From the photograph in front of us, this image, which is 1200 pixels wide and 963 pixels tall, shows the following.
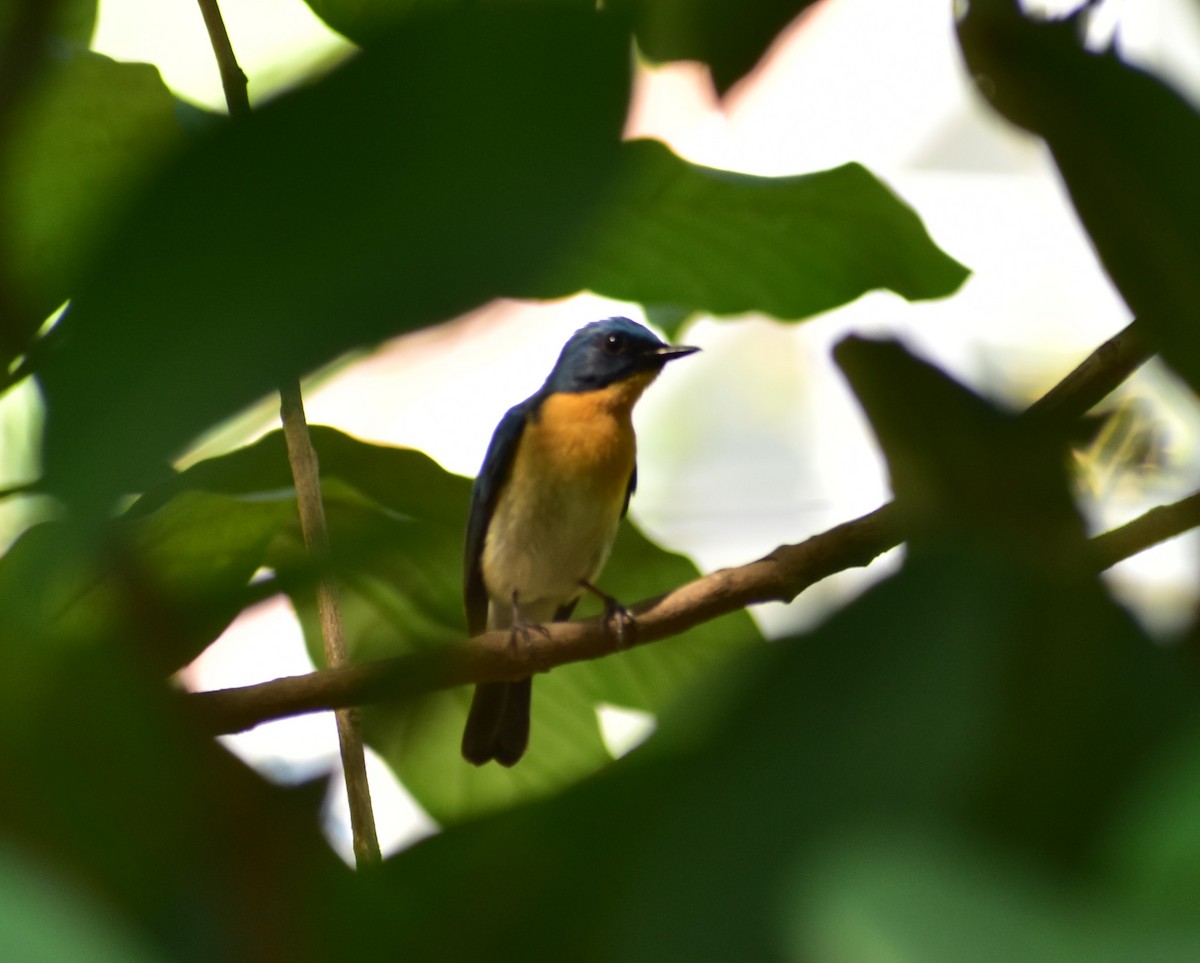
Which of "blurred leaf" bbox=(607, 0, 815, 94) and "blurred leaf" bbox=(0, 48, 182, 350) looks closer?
"blurred leaf" bbox=(0, 48, 182, 350)

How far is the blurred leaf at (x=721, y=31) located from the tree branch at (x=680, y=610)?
167 millimetres

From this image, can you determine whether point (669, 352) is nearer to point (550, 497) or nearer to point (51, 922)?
point (550, 497)

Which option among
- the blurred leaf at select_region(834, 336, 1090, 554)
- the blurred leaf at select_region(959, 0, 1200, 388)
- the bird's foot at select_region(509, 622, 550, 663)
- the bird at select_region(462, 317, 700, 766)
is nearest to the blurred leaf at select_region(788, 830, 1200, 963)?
the blurred leaf at select_region(834, 336, 1090, 554)

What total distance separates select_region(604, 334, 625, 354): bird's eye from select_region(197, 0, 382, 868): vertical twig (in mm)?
3311

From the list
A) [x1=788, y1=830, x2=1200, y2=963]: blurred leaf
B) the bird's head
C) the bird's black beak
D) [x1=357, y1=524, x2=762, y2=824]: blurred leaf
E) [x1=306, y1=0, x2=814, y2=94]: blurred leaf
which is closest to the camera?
[x1=788, y1=830, x2=1200, y2=963]: blurred leaf

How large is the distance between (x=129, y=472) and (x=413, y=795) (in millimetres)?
1105

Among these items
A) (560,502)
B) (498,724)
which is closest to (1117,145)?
(498,724)

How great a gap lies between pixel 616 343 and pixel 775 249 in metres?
3.23

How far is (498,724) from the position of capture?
310 cm

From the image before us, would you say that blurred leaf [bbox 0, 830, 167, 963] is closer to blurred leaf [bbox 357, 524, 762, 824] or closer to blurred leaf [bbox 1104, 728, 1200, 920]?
blurred leaf [bbox 1104, 728, 1200, 920]

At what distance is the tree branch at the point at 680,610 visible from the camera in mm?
481

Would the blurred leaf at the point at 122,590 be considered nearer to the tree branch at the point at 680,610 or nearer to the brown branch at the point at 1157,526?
the tree branch at the point at 680,610

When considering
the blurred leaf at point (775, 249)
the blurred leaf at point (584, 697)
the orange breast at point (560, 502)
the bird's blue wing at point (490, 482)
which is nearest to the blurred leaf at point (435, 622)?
the blurred leaf at point (584, 697)

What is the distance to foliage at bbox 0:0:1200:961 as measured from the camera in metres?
0.31
